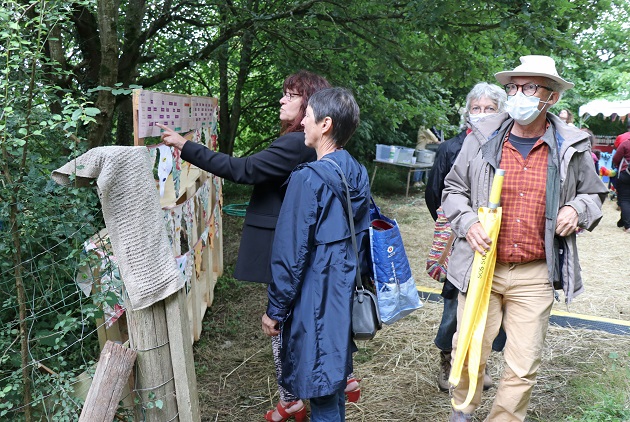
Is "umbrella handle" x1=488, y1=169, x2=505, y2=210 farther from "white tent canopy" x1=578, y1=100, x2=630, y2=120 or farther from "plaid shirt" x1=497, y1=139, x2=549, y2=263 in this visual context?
"white tent canopy" x1=578, y1=100, x2=630, y2=120

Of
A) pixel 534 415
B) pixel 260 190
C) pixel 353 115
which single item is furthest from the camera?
pixel 534 415

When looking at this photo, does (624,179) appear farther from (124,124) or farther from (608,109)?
(124,124)

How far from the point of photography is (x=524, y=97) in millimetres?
2949

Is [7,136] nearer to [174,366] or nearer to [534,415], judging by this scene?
[174,366]

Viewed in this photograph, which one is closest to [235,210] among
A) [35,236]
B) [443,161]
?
[443,161]

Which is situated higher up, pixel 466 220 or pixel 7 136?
pixel 7 136

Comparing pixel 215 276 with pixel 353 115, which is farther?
pixel 215 276

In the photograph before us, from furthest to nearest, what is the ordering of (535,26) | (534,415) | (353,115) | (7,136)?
(535,26)
(534,415)
(353,115)
(7,136)

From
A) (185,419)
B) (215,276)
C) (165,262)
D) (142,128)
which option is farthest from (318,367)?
(215,276)

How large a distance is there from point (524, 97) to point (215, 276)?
3910mm

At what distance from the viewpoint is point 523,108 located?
295 centimetres

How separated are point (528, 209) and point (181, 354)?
1.81m

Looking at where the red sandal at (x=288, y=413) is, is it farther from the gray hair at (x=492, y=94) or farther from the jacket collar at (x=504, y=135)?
the gray hair at (x=492, y=94)

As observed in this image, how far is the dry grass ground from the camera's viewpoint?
383 centimetres
